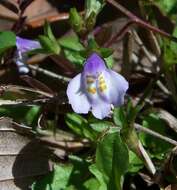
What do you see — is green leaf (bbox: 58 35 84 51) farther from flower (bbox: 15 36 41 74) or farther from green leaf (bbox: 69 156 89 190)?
green leaf (bbox: 69 156 89 190)

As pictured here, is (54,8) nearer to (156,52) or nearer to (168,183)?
(156,52)

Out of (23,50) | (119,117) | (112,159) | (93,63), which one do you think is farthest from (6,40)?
(112,159)

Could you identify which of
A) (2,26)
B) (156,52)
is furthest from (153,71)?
(2,26)

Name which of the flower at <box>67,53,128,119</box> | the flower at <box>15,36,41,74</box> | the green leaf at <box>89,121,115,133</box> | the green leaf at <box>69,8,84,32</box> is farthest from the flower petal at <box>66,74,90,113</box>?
the flower at <box>15,36,41,74</box>

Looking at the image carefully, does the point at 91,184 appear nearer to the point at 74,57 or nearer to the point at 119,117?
the point at 119,117

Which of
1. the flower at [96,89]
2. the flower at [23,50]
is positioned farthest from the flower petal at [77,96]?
the flower at [23,50]

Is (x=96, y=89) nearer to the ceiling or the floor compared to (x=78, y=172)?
nearer to the ceiling
